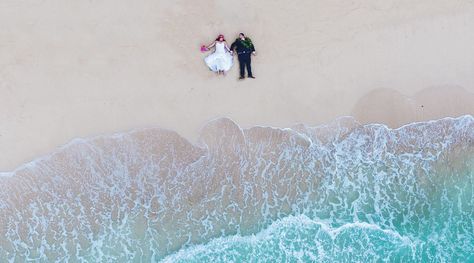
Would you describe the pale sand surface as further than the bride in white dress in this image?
No

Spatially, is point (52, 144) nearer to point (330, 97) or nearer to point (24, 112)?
point (24, 112)

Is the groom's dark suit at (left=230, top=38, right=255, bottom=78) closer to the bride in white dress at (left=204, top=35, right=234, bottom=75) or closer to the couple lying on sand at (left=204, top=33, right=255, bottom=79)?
the couple lying on sand at (left=204, top=33, right=255, bottom=79)

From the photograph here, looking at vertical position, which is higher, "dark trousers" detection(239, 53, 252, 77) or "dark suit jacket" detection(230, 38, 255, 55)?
"dark suit jacket" detection(230, 38, 255, 55)

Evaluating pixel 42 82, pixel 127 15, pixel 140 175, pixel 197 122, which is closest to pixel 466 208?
pixel 197 122

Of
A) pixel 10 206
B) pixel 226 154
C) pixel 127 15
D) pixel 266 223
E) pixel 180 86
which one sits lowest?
pixel 266 223

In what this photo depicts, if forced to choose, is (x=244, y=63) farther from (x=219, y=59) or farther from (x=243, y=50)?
(x=219, y=59)

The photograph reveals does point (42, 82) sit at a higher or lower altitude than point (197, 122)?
higher

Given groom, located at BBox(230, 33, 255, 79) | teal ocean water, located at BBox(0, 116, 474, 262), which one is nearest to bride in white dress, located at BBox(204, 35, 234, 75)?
groom, located at BBox(230, 33, 255, 79)

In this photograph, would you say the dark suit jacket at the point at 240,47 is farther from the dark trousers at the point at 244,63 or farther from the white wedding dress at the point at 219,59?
the white wedding dress at the point at 219,59
